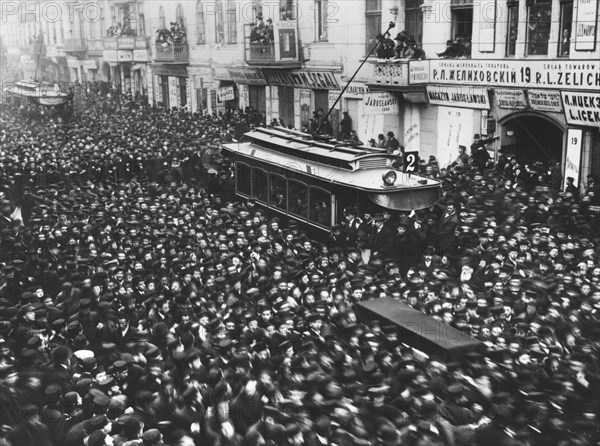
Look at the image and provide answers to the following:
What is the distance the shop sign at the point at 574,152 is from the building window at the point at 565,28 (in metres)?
1.97

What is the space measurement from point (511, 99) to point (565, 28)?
208 cm

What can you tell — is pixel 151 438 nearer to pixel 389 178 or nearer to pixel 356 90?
pixel 389 178

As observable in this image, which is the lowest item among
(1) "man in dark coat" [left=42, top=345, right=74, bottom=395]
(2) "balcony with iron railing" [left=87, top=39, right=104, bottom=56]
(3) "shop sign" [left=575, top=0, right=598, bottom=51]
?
(1) "man in dark coat" [left=42, top=345, right=74, bottom=395]

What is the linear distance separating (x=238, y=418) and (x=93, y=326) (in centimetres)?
343

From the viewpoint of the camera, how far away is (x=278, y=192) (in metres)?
17.5

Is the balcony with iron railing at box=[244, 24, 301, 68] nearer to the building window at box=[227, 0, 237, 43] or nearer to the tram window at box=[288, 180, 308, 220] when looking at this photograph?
the building window at box=[227, 0, 237, 43]

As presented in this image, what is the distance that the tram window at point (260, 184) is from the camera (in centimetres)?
1800

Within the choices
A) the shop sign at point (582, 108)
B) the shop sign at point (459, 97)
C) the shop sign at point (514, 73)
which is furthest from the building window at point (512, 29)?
the shop sign at point (582, 108)

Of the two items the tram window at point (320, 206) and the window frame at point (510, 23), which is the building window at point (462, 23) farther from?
the tram window at point (320, 206)

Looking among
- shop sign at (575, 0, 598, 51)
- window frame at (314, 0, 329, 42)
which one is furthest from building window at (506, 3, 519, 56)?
window frame at (314, 0, 329, 42)

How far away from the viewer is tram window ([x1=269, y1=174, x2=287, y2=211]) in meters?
17.2

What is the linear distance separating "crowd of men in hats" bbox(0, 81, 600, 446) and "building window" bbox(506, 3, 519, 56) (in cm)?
416

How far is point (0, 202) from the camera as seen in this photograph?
683 inches

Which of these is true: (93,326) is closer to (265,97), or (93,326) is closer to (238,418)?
(238,418)
